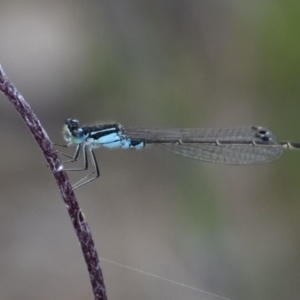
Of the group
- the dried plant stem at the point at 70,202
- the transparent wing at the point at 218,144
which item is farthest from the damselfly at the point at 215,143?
→ the dried plant stem at the point at 70,202

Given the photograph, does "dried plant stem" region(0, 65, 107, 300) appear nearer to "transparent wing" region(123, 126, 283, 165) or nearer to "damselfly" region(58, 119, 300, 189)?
"damselfly" region(58, 119, 300, 189)

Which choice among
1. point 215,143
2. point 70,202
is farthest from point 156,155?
point 70,202

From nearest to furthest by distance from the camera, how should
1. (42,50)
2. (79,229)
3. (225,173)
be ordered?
1. (79,229)
2. (225,173)
3. (42,50)

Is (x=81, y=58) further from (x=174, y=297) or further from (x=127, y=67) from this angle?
(x=174, y=297)

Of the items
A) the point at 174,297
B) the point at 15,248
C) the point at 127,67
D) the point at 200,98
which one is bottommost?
the point at 174,297

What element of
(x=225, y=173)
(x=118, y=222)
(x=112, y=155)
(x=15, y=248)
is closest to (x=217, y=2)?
(x=225, y=173)

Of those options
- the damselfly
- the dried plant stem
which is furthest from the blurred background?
the dried plant stem
